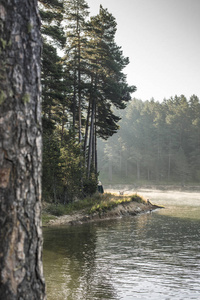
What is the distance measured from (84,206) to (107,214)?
170 centimetres

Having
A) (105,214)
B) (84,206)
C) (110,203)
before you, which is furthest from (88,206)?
(110,203)

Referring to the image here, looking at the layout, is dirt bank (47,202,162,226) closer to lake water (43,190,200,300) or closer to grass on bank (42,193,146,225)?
grass on bank (42,193,146,225)

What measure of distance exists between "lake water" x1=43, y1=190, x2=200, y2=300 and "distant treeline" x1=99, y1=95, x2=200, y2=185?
172 ft

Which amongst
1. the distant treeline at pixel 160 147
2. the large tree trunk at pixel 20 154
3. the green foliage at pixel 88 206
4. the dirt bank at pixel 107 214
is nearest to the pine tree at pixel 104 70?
the green foliage at pixel 88 206

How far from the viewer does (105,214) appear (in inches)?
908

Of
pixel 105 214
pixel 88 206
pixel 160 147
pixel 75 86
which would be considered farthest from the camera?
pixel 160 147

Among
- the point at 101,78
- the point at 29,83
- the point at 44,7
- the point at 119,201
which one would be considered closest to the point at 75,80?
the point at 101,78

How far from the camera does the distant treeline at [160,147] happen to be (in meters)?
71.9

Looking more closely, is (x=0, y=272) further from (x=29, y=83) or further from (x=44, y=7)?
(x=44, y=7)

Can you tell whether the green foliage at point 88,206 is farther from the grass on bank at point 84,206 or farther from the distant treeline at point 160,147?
the distant treeline at point 160,147

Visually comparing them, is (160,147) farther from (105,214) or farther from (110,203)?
(105,214)

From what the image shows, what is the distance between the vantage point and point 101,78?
2969cm

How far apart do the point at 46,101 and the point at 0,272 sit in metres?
17.3

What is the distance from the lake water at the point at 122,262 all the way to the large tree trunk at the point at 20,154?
17.9 feet
